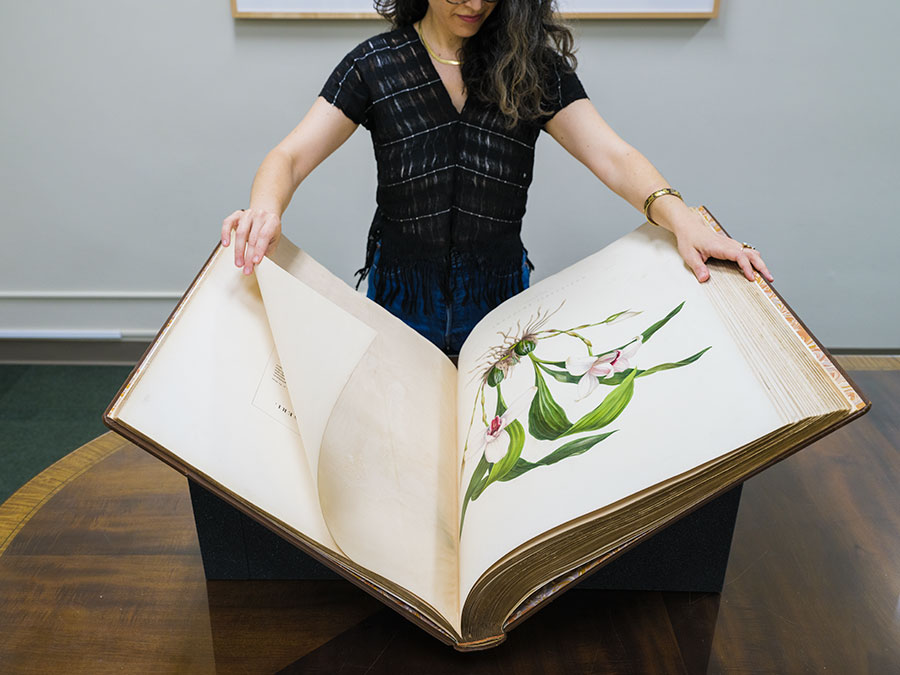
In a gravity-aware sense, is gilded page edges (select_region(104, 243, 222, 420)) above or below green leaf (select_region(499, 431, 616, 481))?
above

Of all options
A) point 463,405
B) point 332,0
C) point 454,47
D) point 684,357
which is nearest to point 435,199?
point 454,47

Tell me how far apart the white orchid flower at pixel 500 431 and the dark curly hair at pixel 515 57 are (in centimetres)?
57

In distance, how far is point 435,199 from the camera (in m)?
1.23

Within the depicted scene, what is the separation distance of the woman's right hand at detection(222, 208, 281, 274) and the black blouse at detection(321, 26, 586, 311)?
387mm

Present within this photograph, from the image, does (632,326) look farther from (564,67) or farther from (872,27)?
(872,27)

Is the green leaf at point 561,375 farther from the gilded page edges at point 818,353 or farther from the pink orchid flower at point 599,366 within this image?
the gilded page edges at point 818,353

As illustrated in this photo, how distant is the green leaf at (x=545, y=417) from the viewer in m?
0.65

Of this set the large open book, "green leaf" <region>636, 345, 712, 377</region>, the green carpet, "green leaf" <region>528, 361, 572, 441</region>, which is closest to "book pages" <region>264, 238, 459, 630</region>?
the large open book

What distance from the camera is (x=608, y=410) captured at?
63 cm

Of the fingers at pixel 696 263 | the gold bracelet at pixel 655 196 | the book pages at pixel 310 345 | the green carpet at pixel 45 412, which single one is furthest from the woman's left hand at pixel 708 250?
the green carpet at pixel 45 412

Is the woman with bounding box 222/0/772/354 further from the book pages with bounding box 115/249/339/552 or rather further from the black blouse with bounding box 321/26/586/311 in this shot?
the book pages with bounding box 115/249/339/552

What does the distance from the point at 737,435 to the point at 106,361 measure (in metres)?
2.45

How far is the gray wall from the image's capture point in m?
2.00

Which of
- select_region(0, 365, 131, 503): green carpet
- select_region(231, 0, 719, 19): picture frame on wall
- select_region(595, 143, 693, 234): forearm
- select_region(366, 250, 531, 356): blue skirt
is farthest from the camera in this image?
select_region(0, 365, 131, 503): green carpet
